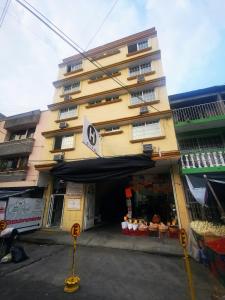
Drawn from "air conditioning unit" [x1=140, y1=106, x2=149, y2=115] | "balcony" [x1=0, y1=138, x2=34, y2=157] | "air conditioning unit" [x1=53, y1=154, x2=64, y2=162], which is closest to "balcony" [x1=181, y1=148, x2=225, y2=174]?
"air conditioning unit" [x1=140, y1=106, x2=149, y2=115]

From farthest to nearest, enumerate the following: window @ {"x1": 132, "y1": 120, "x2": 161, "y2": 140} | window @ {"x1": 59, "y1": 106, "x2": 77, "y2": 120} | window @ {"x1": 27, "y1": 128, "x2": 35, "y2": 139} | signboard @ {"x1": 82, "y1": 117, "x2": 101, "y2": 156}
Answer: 1. window @ {"x1": 27, "y1": 128, "x2": 35, "y2": 139}
2. window @ {"x1": 59, "y1": 106, "x2": 77, "y2": 120}
3. window @ {"x1": 132, "y1": 120, "x2": 161, "y2": 140}
4. signboard @ {"x1": 82, "y1": 117, "x2": 101, "y2": 156}

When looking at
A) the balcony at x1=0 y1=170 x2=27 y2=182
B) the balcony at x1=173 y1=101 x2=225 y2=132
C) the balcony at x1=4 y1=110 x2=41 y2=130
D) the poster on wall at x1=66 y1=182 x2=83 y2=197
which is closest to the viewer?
the balcony at x1=173 y1=101 x2=225 y2=132

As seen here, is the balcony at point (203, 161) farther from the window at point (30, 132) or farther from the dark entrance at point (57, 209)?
the window at point (30, 132)

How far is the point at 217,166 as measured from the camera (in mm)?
9047

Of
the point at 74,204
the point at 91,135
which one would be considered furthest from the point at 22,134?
the point at 91,135

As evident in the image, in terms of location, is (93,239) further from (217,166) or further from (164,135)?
(217,166)

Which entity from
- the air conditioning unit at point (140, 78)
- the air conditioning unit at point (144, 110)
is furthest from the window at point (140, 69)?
the air conditioning unit at point (144, 110)

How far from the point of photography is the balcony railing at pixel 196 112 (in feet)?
37.7

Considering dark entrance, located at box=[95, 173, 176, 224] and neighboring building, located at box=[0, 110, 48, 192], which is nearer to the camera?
dark entrance, located at box=[95, 173, 176, 224]

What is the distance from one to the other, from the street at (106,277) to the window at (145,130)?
691 cm

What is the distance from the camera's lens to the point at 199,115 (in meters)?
11.8

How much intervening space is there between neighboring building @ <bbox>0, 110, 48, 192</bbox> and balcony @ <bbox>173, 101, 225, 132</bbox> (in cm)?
1130

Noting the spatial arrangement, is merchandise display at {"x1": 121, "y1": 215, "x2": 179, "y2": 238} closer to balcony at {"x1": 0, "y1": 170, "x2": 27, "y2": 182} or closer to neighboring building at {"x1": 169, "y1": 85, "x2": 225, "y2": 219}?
neighboring building at {"x1": 169, "y1": 85, "x2": 225, "y2": 219}

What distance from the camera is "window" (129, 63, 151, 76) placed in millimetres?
13245
